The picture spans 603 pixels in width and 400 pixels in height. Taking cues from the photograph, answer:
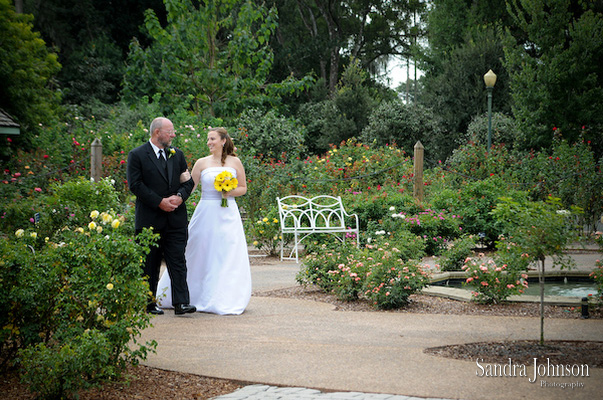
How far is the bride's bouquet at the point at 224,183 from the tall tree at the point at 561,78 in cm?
Result: 1418

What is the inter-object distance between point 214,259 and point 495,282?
298 cm

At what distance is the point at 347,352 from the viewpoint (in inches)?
191

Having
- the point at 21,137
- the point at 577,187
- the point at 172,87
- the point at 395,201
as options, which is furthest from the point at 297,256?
the point at 172,87

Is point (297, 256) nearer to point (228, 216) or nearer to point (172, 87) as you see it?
point (228, 216)

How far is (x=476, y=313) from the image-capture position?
651 cm

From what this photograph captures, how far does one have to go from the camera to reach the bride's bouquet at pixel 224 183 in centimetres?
692

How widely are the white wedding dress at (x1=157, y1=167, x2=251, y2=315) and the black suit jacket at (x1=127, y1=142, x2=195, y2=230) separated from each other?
50cm

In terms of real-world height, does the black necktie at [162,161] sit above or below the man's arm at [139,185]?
above

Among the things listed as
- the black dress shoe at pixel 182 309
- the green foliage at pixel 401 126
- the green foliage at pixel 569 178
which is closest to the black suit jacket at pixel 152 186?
the black dress shoe at pixel 182 309

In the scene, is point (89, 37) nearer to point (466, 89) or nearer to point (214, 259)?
point (466, 89)

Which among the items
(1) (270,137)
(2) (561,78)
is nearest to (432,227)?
(1) (270,137)

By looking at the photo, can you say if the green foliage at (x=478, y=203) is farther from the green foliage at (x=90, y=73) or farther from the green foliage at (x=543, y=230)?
the green foliage at (x=90, y=73)

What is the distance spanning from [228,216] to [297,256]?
409 centimetres

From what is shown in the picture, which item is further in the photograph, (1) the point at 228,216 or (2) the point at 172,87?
(2) the point at 172,87
